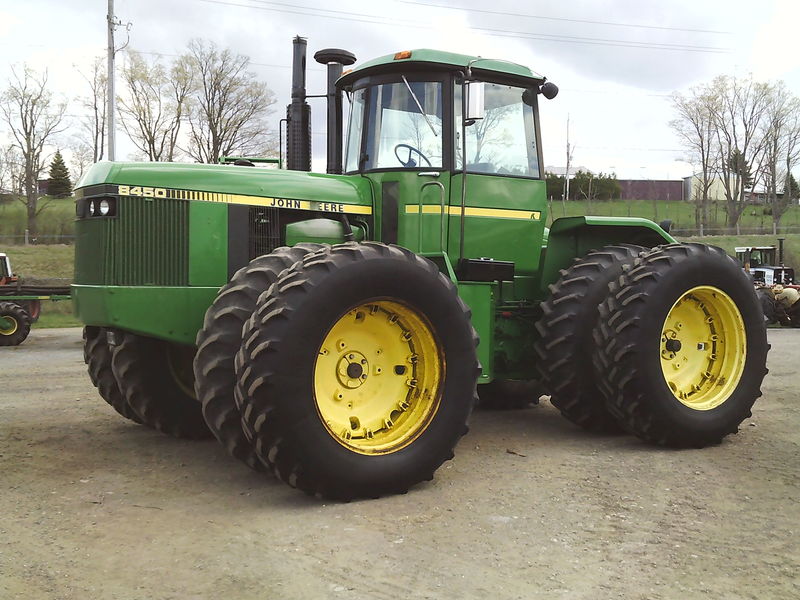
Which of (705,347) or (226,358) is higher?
(226,358)

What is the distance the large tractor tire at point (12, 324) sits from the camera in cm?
1543

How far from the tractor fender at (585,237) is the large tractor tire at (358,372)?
6.14 ft

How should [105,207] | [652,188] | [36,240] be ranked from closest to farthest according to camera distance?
[105,207] < [36,240] < [652,188]

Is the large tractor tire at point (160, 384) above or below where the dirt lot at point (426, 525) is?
above

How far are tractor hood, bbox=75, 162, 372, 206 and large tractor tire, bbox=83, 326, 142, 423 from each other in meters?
1.39

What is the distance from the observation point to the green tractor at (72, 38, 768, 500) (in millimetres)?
4707

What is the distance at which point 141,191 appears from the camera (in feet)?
17.5

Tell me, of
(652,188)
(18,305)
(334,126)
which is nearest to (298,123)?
(334,126)

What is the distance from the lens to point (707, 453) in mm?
5973

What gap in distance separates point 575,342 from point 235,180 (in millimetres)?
2776

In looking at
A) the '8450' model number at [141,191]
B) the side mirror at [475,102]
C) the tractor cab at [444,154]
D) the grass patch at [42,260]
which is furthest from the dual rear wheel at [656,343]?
the grass patch at [42,260]

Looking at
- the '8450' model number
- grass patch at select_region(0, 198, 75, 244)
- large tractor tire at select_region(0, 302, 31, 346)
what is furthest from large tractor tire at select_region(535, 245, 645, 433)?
grass patch at select_region(0, 198, 75, 244)

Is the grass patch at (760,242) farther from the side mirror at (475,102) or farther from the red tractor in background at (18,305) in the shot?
the side mirror at (475,102)

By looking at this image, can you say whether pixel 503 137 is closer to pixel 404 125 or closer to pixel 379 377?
pixel 404 125
